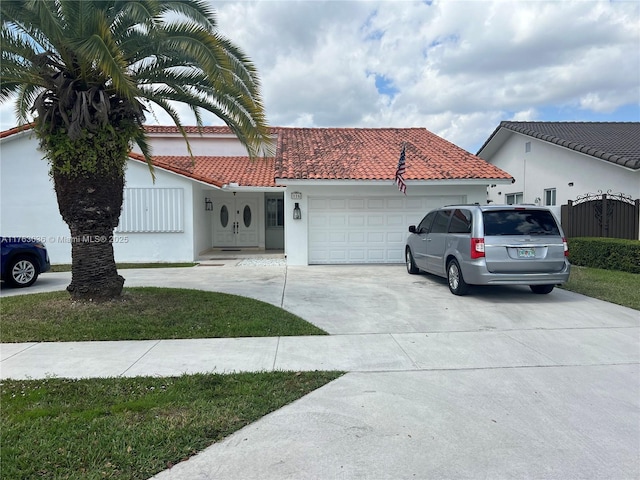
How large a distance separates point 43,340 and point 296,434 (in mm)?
4322

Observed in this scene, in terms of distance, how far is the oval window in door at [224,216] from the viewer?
19109 millimetres

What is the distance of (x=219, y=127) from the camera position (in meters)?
20.4

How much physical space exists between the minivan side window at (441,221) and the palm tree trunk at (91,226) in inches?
261

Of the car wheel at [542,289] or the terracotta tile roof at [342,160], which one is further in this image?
the terracotta tile roof at [342,160]

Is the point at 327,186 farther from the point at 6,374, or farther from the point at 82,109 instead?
the point at 6,374

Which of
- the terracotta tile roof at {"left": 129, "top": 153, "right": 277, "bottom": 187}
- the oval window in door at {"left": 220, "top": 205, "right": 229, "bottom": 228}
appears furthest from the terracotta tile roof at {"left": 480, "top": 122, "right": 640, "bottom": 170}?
the oval window in door at {"left": 220, "top": 205, "right": 229, "bottom": 228}

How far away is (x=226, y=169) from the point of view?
18250 mm

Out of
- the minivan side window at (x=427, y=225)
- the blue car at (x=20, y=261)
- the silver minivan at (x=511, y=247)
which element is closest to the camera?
the silver minivan at (x=511, y=247)

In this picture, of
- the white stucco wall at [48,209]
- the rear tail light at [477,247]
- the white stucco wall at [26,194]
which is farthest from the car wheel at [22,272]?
the rear tail light at [477,247]

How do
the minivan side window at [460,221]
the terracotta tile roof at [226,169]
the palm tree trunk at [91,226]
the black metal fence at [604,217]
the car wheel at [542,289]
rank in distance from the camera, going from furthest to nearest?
1. the terracotta tile roof at [226,169]
2. the black metal fence at [604,217]
3. the car wheel at [542,289]
4. the minivan side window at [460,221]
5. the palm tree trunk at [91,226]

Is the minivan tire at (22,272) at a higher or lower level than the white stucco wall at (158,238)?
lower

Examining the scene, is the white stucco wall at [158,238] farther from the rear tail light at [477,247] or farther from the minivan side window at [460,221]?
the rear tail light at [477,247]

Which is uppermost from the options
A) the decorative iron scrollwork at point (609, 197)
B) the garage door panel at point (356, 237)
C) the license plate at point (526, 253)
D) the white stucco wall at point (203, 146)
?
the white stucco wall at point (203, 146)

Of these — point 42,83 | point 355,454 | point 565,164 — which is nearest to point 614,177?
point 565,164
